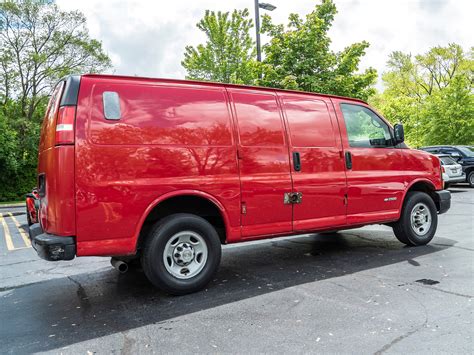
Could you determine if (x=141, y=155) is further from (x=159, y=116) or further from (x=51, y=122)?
(x=51, y=122)

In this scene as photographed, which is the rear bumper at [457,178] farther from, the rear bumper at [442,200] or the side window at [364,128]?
the side window at [364,128]

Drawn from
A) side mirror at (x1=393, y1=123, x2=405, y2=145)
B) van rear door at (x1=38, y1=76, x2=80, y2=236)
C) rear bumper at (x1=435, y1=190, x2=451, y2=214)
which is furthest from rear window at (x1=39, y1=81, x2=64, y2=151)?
rear bumper at (x1=435, y1=190, x2=451, y2=214)

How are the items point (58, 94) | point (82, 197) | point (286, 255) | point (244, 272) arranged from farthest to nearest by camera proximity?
point (286, 255), point (244, 272), point (58, 94), point (82, 197)

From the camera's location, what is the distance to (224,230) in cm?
463

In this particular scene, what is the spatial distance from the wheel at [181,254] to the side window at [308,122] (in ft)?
5.35

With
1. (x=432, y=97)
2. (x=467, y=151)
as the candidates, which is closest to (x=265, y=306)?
(x=467, y=151)

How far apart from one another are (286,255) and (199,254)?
6.57ft

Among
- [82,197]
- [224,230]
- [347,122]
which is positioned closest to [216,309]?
Answer: [224,230]

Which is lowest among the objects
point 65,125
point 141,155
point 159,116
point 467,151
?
point 141,155

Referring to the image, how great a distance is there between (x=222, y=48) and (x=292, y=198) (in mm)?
21785

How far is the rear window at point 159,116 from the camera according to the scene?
388cm

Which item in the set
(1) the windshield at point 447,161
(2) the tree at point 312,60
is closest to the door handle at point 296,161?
(2) the tree at point 312,60

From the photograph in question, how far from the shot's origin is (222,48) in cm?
2498

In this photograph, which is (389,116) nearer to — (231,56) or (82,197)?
(231,56)
